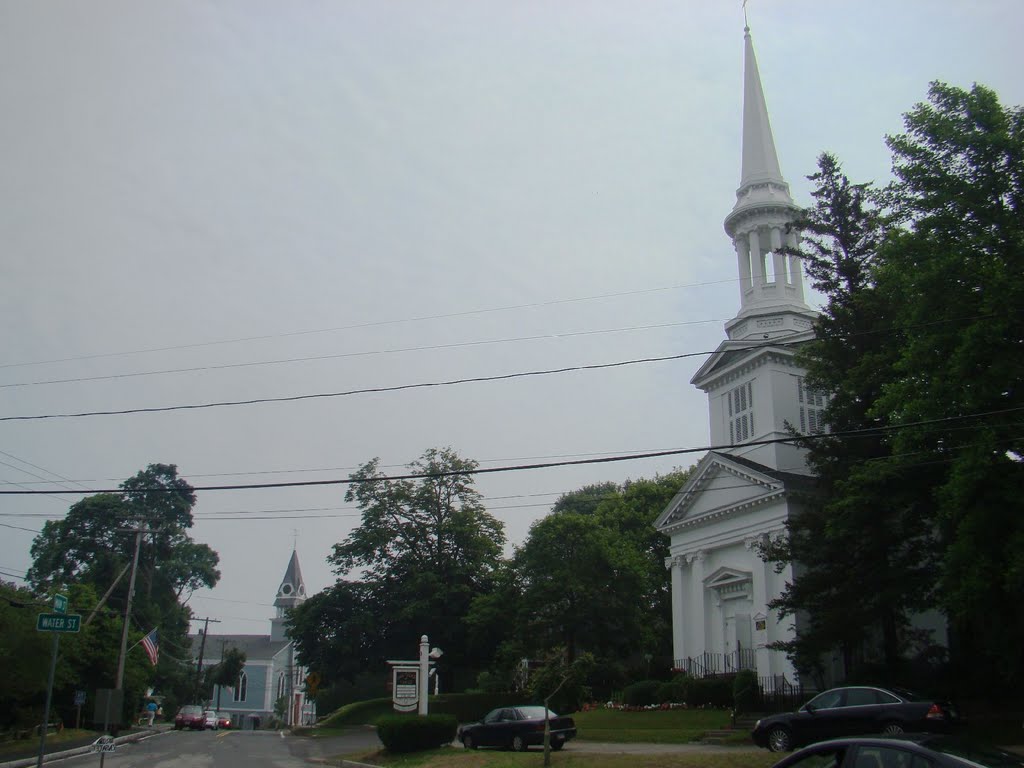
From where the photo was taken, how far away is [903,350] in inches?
838

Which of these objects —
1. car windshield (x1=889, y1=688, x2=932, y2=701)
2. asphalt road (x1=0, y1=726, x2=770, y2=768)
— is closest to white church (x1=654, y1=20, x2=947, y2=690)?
asphalt road (x1=0, y1=726, x2=770, y2=768)

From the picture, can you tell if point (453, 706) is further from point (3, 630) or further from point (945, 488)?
point (945, 488)

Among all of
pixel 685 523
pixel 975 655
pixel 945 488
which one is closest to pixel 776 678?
pixel 975 655

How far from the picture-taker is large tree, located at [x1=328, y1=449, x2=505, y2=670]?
5073 centimetres

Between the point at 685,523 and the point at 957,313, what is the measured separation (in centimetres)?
1992

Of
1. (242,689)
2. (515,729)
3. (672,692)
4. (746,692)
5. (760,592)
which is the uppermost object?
(760,592)

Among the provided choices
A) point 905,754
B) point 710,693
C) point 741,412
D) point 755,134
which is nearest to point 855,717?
point 905,754

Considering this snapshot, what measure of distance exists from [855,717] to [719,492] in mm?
18933

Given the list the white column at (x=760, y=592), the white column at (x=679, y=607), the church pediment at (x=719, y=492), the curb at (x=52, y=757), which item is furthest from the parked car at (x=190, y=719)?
the white column at (x=760, y=592)

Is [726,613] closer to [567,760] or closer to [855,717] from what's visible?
[567,760]

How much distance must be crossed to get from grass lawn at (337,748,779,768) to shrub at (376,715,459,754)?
0.39m

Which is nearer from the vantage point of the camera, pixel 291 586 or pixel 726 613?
pixel 726 613

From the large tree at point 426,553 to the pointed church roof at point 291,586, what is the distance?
8268cm

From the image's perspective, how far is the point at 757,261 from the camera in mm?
40188
